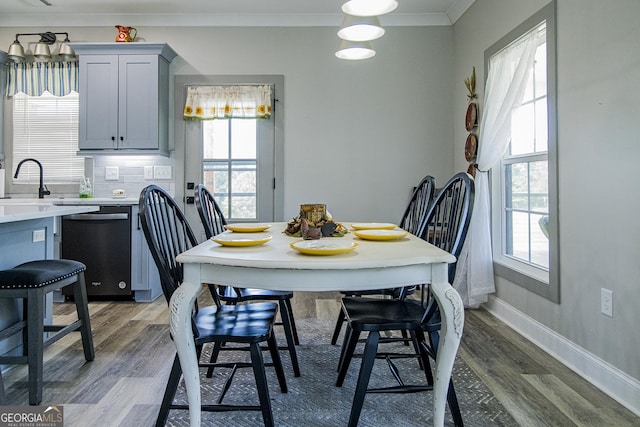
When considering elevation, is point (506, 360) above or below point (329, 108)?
below

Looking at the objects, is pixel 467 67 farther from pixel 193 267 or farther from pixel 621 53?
pixel 193 267

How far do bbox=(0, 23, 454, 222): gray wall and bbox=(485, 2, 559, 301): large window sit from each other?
971 mm

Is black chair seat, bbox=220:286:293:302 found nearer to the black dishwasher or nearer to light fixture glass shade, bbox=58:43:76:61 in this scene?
the black dishwasher

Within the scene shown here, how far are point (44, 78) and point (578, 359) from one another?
16.9 feet

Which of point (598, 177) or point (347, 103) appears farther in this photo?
point (347, 103)

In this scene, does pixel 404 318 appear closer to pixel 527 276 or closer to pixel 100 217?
pixel 527 276

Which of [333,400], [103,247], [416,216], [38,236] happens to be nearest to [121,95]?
[103,247]

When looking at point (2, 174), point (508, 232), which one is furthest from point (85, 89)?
point (508, 232)

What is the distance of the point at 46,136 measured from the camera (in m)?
4.36

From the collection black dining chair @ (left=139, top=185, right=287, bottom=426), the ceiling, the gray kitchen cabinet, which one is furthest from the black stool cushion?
the ceiling

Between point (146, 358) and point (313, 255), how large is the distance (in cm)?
153

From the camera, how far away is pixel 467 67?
3953mm

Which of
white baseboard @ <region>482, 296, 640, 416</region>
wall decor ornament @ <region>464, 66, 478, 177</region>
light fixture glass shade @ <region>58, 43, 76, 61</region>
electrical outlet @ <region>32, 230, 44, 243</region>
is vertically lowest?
white baseboard @ <region>482, 296, 640, 416</region>

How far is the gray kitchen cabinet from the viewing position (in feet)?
13.2
